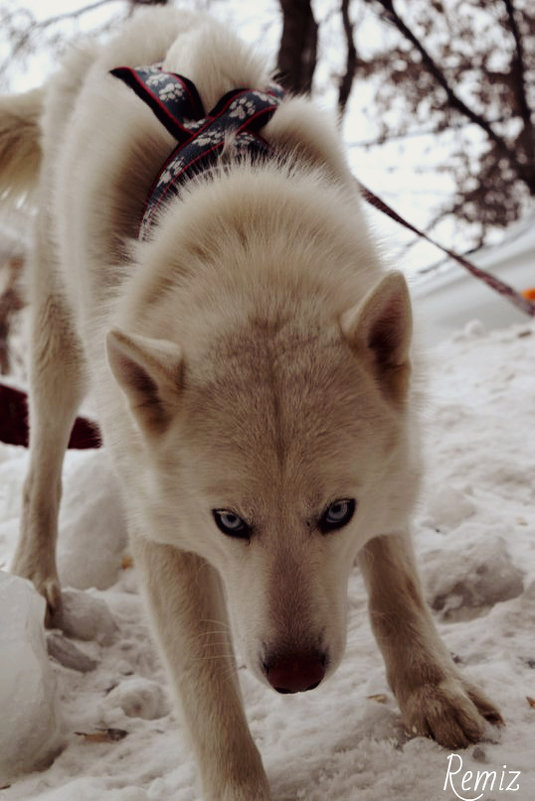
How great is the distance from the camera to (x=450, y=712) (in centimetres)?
219

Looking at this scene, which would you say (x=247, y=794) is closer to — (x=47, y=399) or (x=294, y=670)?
(x=294, y=670)

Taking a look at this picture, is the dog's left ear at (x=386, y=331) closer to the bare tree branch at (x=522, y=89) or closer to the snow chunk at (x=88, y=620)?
the snow chunk at (x=88, y=620)

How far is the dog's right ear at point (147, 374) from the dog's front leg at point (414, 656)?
97cm

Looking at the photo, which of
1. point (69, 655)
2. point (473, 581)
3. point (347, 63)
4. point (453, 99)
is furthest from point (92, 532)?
point (453, 99)

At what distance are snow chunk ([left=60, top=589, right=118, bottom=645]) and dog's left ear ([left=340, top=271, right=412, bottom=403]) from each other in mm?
1628

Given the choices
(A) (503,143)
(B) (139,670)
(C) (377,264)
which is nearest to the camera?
(C) (377,264)

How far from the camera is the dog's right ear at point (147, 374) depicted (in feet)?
5.88

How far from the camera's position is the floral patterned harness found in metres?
2.38

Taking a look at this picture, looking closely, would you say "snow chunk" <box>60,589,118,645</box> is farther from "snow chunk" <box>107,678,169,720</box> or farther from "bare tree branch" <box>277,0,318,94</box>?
"bare tree branch" <box>277,0,318,94</box>

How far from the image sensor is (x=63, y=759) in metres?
2.33

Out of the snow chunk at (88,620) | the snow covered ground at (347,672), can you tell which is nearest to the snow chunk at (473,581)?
the snow covered ground at (347,672)

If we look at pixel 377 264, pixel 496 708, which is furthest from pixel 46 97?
pixel 496 708

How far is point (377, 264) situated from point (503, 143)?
8.04 meters

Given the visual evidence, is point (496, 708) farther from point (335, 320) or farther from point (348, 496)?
point (335, 320)
